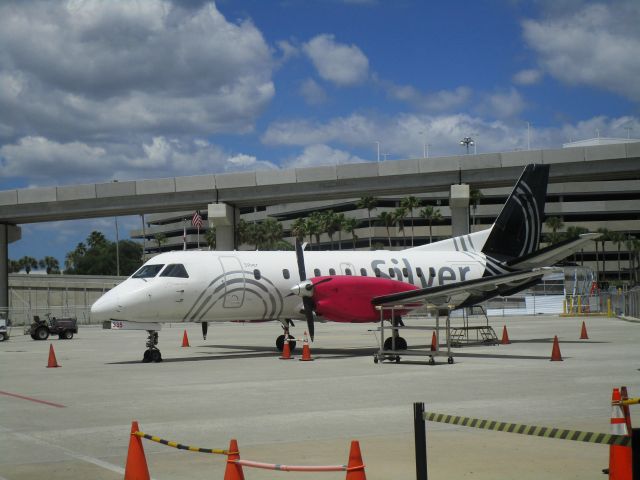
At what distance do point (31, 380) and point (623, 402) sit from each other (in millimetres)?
15290

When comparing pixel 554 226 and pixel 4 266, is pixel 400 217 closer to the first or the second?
pixel 554 226

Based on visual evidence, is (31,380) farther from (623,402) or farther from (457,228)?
(457,228)

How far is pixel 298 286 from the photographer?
24.3 meters

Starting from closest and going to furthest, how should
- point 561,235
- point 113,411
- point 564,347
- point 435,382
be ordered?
point 113,411, point 435,382, point 564,347, point 561,235

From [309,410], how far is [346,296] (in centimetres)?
1077

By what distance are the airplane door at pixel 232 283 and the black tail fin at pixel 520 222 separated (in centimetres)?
1010

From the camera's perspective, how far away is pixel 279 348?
27359 mm

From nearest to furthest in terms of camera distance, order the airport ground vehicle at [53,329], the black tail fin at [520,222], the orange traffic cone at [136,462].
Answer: the orange traffic cone at [136,462]
the black tail fin at [520,222]
the airport ground vehicle at [53,329]

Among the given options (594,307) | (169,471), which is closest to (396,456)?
(169,471)

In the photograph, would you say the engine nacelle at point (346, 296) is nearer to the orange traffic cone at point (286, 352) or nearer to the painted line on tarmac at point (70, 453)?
the orange traffic cone at point (286, 352)

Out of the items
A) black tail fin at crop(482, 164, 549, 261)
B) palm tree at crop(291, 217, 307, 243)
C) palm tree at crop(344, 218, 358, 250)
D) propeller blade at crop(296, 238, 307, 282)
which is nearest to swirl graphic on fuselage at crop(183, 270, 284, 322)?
propeller blade at crop(296, 238, 307, 282)

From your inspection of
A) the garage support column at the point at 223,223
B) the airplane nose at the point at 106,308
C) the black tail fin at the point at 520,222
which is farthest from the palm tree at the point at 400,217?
the airplane nose at the point at 106,308

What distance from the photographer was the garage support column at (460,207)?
54094mm

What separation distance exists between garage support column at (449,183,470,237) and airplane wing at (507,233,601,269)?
25.0 metres
